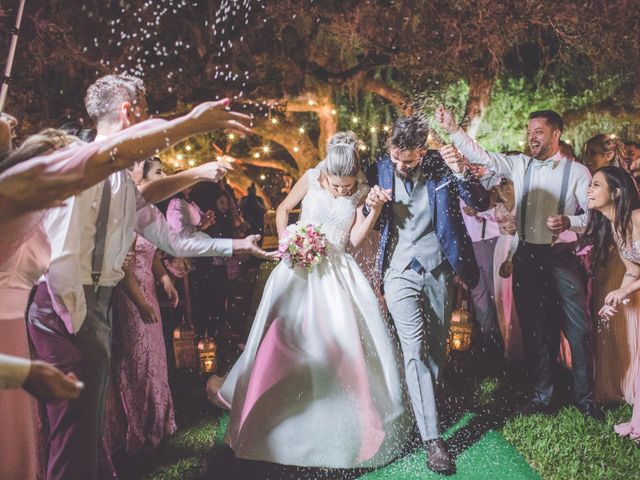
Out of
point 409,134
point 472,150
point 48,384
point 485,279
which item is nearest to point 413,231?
point 409,134

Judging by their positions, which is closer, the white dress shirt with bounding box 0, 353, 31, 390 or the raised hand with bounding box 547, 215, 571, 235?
the white dress shirt with bounding box 0, 353, 31, 390

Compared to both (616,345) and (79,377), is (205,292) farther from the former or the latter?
(616,345)

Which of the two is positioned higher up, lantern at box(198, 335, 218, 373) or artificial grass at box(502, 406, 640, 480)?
lantern at box(198, 335, 218, 373)

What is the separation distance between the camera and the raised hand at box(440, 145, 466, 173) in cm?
400

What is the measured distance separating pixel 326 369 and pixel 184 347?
8.18 ft

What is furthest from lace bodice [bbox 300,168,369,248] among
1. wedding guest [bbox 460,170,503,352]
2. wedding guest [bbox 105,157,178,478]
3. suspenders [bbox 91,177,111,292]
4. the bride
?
wedding guest [bbox 460,170,503,352]

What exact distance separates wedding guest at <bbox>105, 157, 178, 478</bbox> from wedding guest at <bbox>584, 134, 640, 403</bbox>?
3.79 metres

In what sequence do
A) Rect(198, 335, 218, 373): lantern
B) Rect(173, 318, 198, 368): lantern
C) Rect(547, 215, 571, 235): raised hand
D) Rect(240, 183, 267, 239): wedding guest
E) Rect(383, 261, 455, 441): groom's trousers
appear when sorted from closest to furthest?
Rect(383, 261, 455, 441): groom's trousers < Rect(547, 215, 571, 235): raised hand < Rect(198, 335, 218, 373): lantern < Rect(173, 318, 198, 368): lantern < Rect(240, 183, 267, 239): wedding guest

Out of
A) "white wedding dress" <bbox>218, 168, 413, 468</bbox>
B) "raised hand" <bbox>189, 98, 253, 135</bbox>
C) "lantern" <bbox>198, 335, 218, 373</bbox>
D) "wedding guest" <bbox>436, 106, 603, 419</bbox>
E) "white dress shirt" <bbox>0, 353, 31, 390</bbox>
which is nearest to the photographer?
"white dress shirt" <bbox>0, 353, 31, 390</bbox>

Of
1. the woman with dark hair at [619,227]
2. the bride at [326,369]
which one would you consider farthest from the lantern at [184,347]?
the woman with dark hair at [619,227]

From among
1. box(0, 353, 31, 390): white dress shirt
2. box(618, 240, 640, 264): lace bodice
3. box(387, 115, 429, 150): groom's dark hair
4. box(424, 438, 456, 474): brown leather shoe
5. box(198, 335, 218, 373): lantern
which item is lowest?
box(424, 438, 456, 474): brown leather shoe

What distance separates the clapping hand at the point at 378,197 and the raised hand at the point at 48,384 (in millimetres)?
2711

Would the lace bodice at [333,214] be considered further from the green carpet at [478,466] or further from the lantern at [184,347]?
the lantern at [184,347]

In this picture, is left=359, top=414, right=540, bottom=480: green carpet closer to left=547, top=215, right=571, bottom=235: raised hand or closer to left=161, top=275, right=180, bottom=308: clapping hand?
left=547, top=215, right=571, bottom=235: raised hand
